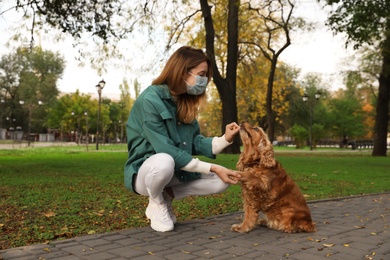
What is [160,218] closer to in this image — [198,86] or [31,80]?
[198,86]

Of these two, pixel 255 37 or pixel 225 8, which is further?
pixel 255 37

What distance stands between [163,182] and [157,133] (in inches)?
21.4

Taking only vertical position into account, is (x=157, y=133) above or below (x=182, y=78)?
below

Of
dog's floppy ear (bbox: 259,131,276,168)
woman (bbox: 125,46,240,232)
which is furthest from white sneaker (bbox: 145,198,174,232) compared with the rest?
dog's floppy ear (bbox: 259,131,276,168)

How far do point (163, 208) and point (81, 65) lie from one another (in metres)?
16.5

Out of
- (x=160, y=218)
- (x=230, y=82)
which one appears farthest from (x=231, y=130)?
(x=230, y=82)

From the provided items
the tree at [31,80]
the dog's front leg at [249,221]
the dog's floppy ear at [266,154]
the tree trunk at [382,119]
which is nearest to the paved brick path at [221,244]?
the dog's front leg at [249,221]

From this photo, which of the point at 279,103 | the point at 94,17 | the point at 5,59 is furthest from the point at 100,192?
the point at 5,59

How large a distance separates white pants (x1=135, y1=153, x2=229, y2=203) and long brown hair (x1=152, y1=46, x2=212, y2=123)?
28.1 inches

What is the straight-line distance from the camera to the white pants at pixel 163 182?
4457 millimetres

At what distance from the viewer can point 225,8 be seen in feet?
89.1

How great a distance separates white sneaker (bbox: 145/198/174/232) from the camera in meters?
4.85

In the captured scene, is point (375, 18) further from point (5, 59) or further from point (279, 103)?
point (5, 59)

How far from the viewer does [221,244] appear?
14.3ft
